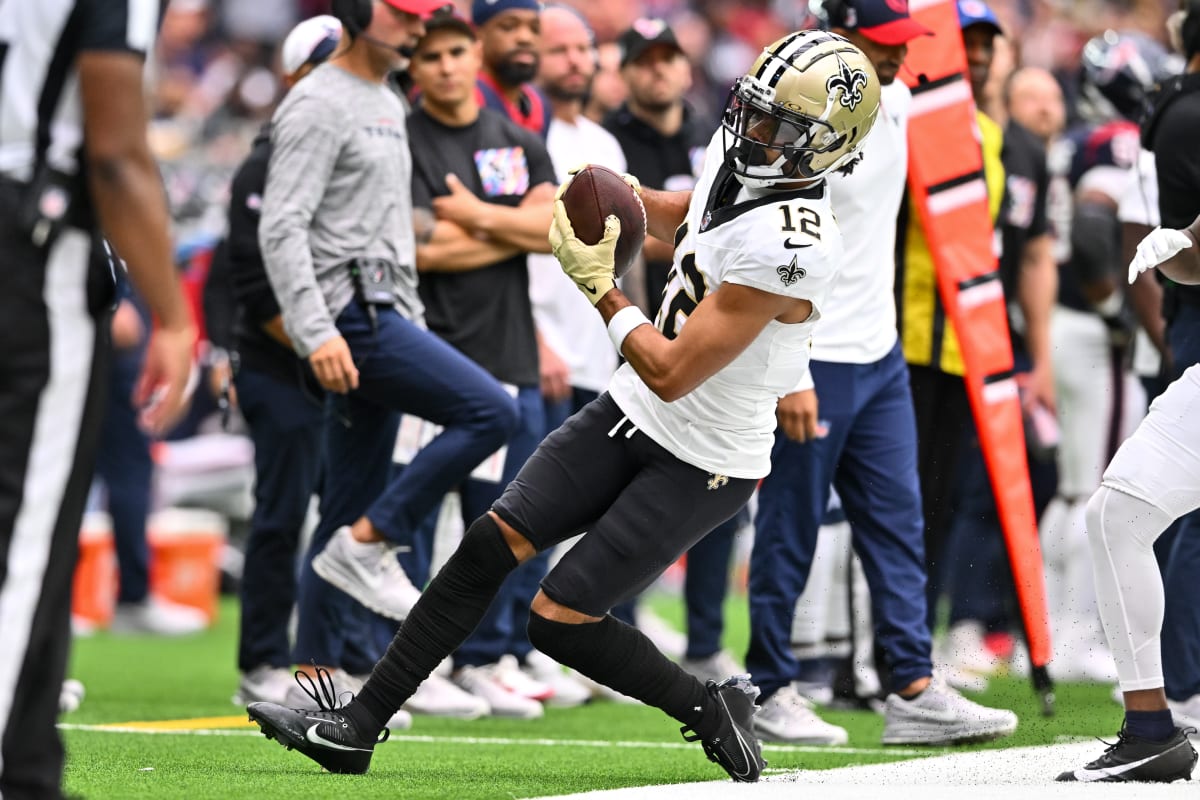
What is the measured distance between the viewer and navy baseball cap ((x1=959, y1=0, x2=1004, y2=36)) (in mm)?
7590

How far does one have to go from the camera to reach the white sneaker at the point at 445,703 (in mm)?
6938

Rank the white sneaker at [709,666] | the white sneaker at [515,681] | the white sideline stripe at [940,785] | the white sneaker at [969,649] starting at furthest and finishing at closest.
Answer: the white sneaker at [969,649]
the white sneaker at [709,666]
the white sneaker at [515,681]
the white sideline stripe at [940,785]

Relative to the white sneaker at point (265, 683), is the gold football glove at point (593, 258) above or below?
above

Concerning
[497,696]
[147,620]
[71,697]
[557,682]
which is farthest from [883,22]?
[147,620]

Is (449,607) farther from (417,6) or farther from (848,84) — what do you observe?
(417,6)

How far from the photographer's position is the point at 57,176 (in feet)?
11.4

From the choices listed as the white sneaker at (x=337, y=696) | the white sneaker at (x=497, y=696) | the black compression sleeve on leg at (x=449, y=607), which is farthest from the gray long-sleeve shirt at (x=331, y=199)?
the black compression sleeve on leg at (x=449, y=607)

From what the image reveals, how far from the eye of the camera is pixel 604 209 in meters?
4.86

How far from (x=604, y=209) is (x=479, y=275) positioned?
92.0 inches

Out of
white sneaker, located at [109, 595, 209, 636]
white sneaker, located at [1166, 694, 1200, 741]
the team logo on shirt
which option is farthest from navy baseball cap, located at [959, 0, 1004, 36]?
white sneaker, located at [109, 595, 209, 636]

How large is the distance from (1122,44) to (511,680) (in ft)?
13.0

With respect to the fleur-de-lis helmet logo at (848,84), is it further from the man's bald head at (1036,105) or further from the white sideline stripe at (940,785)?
the man's bald head at (1036,105)

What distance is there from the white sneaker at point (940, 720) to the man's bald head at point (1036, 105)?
455cm

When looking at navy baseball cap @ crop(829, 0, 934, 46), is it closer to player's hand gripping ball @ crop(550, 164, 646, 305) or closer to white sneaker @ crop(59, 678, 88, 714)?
player's hand gripping ball @ crop(550, 164, 646, 305)
